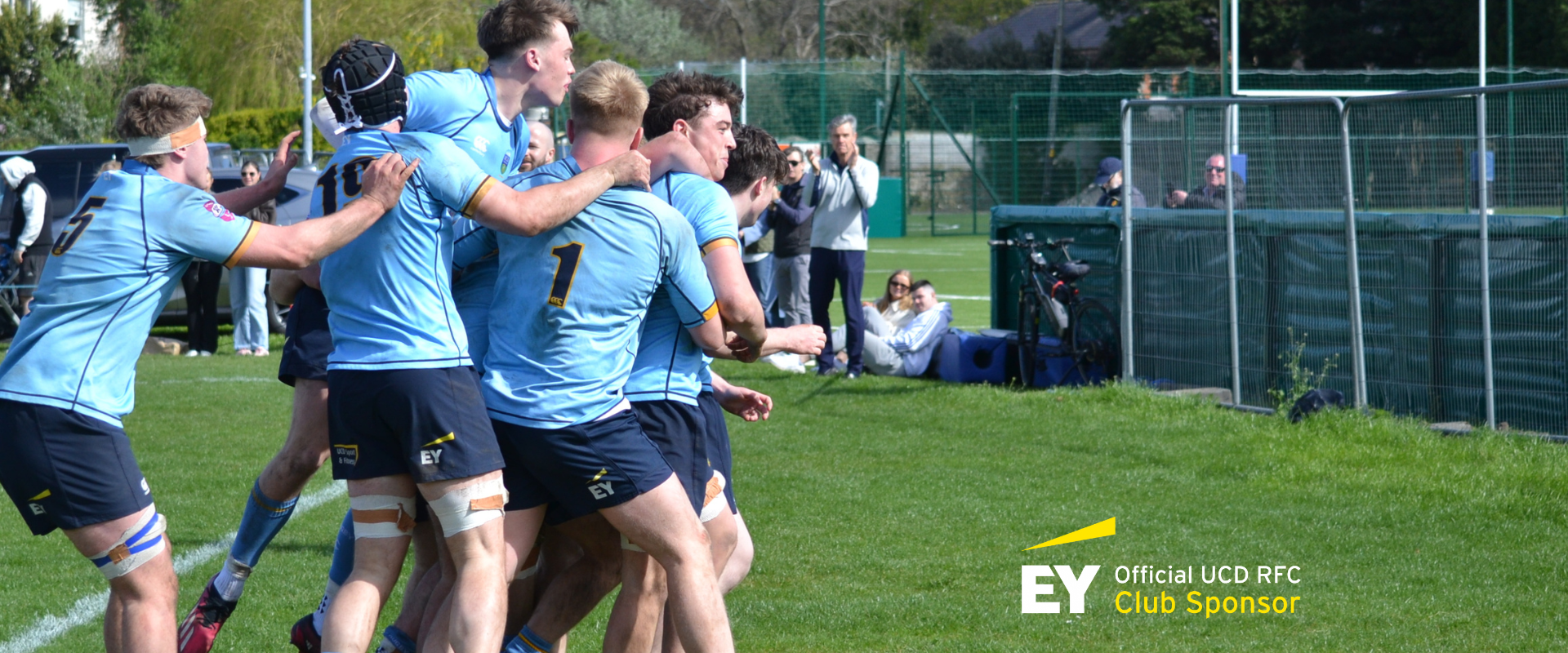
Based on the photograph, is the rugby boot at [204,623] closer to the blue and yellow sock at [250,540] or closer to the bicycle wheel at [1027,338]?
the blue and yellow sock at [250,540]

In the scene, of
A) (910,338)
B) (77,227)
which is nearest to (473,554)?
(77,227)

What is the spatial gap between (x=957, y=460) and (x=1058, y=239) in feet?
12.3

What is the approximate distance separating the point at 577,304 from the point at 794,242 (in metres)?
8.80

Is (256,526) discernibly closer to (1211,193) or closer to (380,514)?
(380,514)

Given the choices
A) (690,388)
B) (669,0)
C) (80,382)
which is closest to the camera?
(80,382)

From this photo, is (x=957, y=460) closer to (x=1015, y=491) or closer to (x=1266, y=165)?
(x=1015, y=491)

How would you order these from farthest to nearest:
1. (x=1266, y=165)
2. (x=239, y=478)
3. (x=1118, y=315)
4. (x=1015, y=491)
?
(x=1118, y=315) < (x=1266, y=165) < (x=239, y=478) < (x=1015, y=491)

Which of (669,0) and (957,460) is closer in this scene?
(957,460)

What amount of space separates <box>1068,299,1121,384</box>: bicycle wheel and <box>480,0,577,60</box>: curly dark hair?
7388 mm

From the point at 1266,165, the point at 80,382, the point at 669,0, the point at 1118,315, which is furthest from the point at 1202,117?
the point at 669,0

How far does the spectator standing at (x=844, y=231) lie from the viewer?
453 inches

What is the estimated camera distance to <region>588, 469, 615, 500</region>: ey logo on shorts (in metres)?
3.59

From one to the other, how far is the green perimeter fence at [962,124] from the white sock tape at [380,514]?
2631 cm

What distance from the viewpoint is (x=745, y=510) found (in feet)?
22.8
